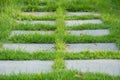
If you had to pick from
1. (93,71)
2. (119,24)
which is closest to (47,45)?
(93,71)

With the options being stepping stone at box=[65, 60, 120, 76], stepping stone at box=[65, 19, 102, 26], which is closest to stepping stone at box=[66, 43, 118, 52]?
stepping stone at box=[65, 60, 120, 76]

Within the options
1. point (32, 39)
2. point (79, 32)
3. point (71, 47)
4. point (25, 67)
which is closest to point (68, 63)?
point (25, 67)

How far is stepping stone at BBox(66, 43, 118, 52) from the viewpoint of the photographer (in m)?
5.31

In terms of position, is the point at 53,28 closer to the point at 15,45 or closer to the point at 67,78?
the point at 15,45

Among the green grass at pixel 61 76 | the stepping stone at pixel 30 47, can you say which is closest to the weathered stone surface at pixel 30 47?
the stepping stone at pixel 30 47

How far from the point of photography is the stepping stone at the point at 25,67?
4.52m

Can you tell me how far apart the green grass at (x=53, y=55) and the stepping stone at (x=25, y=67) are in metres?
0.11

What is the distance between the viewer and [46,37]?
5.69 meters

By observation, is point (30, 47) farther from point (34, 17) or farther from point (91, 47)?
point (34, 17)

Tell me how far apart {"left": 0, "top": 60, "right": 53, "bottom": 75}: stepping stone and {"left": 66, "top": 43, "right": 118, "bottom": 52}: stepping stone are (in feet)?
2.11

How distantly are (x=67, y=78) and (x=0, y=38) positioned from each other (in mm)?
1805

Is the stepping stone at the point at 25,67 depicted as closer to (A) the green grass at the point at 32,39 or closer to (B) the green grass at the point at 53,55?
(B) the green grass at the point at 53,55

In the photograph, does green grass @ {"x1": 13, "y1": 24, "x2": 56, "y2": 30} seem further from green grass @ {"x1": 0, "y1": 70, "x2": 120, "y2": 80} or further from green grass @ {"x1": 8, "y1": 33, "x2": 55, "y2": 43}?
green grass @ {"x1": 0, "y1": 70, "x2": 120, "y2": 80}

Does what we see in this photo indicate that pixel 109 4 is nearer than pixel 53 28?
No
